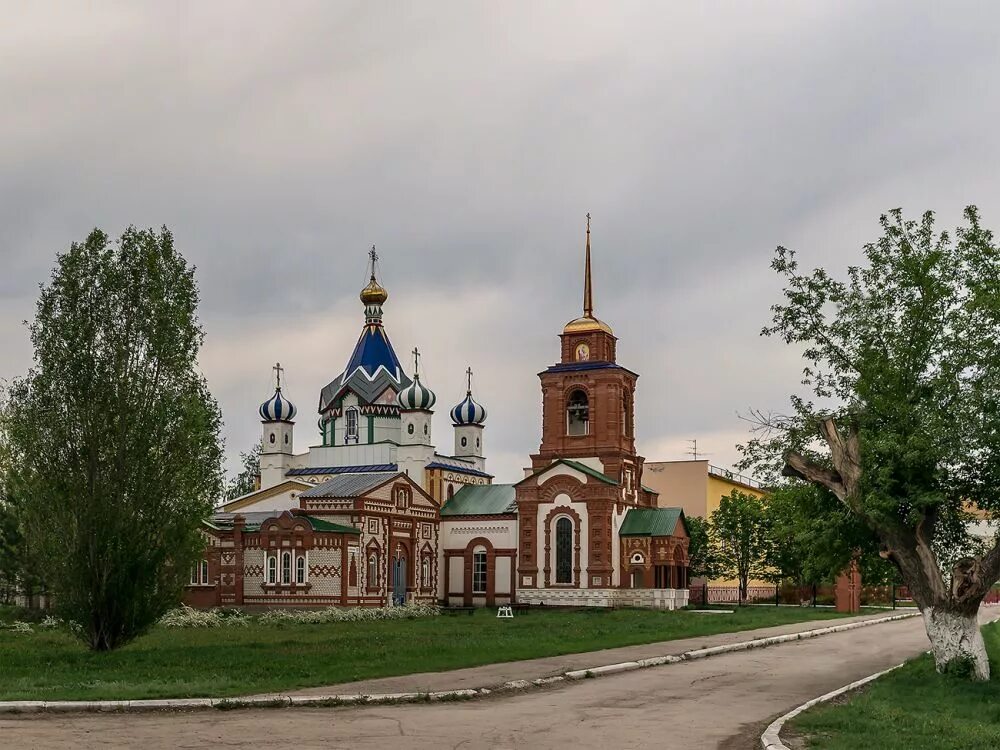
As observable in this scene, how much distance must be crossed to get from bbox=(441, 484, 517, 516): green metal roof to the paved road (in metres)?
37.3

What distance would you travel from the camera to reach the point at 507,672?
21078 mm

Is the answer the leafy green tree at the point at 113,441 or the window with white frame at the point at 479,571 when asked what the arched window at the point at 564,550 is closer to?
the window with white frame at the point at 479,571

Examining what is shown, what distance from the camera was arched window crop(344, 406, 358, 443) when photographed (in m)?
63.3

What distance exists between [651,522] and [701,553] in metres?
8.28

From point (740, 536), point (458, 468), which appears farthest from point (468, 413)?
point (740, 536)

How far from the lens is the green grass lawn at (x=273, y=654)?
1814 cm

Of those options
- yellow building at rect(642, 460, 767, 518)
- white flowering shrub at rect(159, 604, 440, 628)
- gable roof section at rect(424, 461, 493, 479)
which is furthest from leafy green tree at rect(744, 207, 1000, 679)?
yellow building at rect(642, 460, 767, 518)

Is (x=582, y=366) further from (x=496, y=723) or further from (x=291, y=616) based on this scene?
(x=496, y=723)

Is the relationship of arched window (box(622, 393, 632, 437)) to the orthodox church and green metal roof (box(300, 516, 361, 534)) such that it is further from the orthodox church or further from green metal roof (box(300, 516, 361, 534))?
green metal roof (box(300, 516, 361, 534))

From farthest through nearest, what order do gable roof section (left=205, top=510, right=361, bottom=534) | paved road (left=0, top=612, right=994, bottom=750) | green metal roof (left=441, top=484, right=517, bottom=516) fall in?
green metal roof (left=441, top=484, right=517, bottom=516) < gable roof section (left=205, top=510, right=361, bottom=534) < paved road (left=0, top=612, right=994, bottom=750)

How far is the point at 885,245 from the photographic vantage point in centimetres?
2077

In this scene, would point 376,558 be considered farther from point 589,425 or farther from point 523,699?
point 523,699

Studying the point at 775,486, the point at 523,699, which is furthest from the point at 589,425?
the point at 523,699

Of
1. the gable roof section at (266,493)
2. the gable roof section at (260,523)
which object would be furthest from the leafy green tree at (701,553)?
the gable roof section at (266,493)
